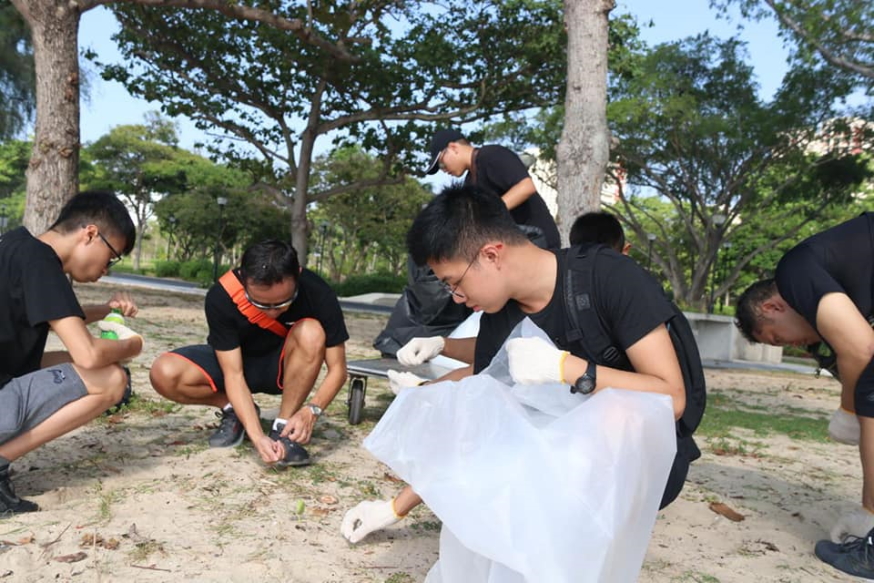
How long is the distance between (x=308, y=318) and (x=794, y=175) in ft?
59.6

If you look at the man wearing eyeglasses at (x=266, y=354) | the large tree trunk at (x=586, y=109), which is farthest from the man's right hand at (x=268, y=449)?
the large tree trunk at (x=586, y=109)

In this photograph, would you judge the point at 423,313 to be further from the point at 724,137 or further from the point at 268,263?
the point at 724,137

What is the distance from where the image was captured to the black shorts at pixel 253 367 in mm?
3527

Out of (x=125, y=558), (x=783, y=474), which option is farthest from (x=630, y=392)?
(x=783, y=474)

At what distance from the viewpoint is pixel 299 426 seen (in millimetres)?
3295

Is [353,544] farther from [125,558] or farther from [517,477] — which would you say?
[517,477]

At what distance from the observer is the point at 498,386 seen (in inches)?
74.4

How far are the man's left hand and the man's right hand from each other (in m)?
0.16

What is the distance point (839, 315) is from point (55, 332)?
2.78m

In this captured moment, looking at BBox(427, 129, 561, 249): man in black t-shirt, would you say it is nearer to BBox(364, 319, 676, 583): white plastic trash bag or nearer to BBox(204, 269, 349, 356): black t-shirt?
BBox(204, 269, 349, 356): black t-shirt

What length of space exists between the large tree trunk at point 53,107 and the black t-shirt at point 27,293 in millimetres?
4994

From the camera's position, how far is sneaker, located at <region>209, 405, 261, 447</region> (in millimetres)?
3586

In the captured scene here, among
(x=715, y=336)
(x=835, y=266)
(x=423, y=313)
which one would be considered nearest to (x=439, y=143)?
(x=423, y=313)

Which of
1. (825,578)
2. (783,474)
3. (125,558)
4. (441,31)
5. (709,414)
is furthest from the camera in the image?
(441,31)
